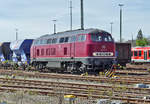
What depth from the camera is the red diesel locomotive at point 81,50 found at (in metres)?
20.3

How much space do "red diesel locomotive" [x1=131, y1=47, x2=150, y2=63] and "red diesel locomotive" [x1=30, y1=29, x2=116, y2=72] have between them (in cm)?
1825

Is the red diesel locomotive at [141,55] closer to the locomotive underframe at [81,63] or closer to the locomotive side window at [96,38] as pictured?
the locomotive underframe at [81,63]

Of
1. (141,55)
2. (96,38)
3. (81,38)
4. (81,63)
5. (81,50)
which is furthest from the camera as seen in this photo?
(141,55)

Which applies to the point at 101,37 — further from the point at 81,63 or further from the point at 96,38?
the point at 81,63

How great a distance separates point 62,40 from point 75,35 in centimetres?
197

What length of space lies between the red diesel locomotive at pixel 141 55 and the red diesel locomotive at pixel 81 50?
18.3m

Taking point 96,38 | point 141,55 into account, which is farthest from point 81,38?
point 141,55

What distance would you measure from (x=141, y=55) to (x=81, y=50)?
21208mm

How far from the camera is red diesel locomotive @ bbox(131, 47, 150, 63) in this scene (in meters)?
38.9

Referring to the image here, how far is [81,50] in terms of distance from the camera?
20.9m

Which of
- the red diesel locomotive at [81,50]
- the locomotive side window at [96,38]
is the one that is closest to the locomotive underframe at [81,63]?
the red diesel locomotive at [81,50]

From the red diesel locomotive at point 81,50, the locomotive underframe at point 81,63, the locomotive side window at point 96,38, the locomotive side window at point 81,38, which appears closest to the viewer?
the locomotive underframe at point 81,63

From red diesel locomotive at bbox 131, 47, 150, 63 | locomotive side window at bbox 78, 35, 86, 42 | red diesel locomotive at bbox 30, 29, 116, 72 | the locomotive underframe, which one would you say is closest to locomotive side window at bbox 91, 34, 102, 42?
red diesel locomotive at bbox 30, 29, 116, 72

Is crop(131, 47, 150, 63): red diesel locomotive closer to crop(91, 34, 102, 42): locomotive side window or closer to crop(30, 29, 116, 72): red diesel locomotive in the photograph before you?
crop(30, 29, 116, 72): red diesel locomotive
